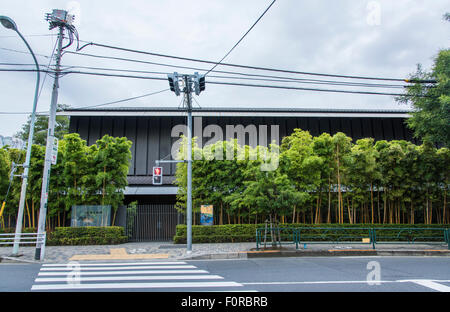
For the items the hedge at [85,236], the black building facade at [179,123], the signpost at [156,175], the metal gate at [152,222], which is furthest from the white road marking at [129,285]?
the black building facade at [179,123]

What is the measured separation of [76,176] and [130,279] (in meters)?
11.5

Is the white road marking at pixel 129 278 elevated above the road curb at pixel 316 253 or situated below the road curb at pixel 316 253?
above

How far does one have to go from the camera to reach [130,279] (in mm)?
7359

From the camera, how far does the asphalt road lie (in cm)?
634

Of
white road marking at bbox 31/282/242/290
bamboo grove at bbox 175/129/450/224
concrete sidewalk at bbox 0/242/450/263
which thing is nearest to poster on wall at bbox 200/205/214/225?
bamboo grove at bbox 175/129/450/224

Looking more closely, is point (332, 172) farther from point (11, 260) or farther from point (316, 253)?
point (11, 260)

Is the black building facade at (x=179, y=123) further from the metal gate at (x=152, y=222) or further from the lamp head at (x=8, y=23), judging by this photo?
the lamp head at (x=8, y=23)

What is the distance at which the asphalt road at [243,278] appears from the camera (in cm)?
634

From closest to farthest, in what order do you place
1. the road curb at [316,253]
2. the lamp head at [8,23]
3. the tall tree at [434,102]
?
the lamp head at [8,23], the road curb at [316,253], the tall tree at [434,102]

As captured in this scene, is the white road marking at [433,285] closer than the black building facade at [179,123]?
Yes

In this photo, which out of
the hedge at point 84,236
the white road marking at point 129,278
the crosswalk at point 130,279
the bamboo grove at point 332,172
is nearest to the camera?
the crosswalk at point 130,279

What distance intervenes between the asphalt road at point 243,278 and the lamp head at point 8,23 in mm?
8587
